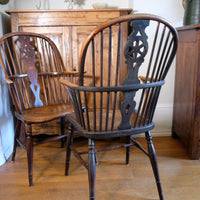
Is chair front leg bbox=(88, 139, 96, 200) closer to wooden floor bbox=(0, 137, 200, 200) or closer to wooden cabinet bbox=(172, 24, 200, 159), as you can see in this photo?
wooden floor bbox=(0, 137, 200, 200)

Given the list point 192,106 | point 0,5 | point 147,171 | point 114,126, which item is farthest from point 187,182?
point 0,5

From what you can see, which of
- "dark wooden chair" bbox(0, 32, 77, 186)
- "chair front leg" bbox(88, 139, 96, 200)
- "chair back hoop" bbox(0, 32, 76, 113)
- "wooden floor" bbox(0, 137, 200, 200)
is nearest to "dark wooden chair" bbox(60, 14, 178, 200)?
"chair front leg" bbox(88, 139, 96, 200)

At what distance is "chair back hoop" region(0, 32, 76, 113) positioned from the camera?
2.02 metres

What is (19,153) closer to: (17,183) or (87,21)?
(17,183)

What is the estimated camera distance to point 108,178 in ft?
5.82

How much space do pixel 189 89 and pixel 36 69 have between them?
1.45 meters

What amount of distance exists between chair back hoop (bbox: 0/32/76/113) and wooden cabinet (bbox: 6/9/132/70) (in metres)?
0.10

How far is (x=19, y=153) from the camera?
2.21 m

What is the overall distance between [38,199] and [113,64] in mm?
1340

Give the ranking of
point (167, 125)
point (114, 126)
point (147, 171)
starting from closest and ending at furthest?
point (114, 126) → point (147, 171) → point (167, 125)

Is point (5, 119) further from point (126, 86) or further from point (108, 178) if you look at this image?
point (126, 86)

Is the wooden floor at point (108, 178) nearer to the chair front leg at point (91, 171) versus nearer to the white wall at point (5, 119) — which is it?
the white wall at point (5, 119)

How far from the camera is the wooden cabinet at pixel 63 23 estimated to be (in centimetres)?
208

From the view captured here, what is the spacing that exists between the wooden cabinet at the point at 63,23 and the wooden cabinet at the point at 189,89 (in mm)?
636
